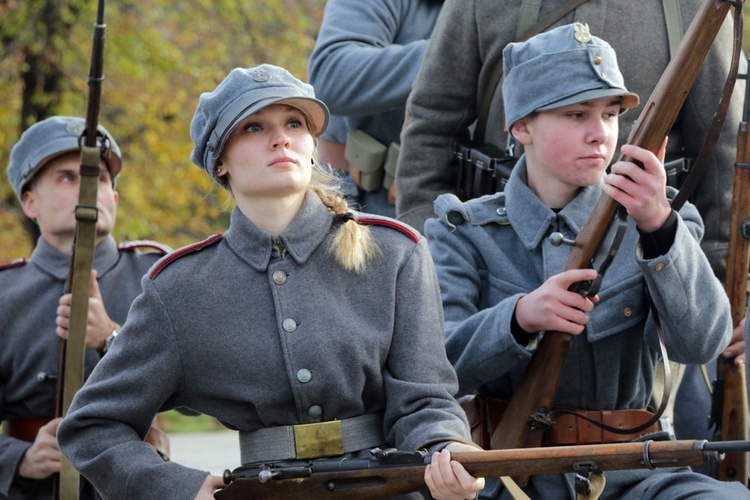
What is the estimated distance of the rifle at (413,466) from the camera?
3.63 m

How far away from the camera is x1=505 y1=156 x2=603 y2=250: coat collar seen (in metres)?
4.73

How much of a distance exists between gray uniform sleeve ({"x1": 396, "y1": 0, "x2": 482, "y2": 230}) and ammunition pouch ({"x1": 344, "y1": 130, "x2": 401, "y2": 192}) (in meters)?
0.55

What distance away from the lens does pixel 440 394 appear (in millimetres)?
4281

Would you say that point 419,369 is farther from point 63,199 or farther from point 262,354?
point 63,199

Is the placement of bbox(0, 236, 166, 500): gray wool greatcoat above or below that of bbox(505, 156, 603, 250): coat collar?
above

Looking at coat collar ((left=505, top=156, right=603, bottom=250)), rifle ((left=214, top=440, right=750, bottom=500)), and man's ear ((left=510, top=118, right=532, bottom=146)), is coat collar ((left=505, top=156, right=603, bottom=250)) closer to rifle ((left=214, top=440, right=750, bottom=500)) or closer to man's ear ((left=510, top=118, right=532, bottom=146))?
man's ear ((left=510, top=118, right=532, bottom=146))

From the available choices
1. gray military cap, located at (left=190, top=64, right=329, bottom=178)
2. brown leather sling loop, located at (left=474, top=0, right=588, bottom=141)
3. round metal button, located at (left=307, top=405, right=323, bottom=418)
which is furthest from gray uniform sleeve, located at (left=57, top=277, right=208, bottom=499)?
brown leather sling loop, located at (left=474, top=0, right=588, bottom=141)

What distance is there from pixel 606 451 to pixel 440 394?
709 millimetres

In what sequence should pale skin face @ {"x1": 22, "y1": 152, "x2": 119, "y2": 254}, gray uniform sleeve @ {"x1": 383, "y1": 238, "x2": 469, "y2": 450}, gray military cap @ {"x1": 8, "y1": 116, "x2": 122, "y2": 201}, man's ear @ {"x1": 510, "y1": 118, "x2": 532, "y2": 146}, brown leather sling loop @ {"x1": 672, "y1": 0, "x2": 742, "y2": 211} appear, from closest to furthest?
gray uniform sleeve @ {"x1": 383, "y1": 238, "x2": 469, "y2": 450}, brown leather sling loop @ {"x1": 672, "y1": 0, "x2": 742, "y2": 211}, man's ear @ {"x1": 510, "y1": 118, "x2": 532, "y2": 146}, pale skin face @ {"x1": 22, "y1": 152, "x2": 119, "y2": 254}, gray military cap @ {"x1": 8, "y1": 116, "x2": 122, "y2": 201}

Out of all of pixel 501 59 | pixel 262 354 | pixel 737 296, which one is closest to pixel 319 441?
pixel 262 354

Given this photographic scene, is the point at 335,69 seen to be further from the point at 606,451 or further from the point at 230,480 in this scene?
the point at 606,451

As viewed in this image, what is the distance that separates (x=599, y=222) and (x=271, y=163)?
0.96m

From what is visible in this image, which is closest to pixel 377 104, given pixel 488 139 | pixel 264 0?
pixel 488 139

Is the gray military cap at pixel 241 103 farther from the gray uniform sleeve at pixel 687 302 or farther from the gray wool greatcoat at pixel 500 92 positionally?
the gray wool greatcoat at pixel 500 92
